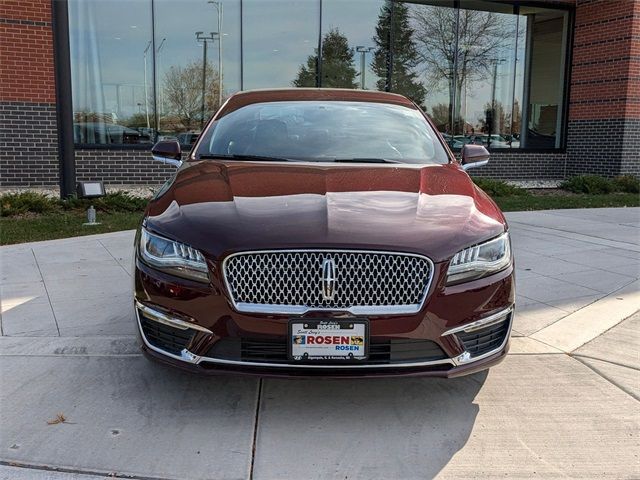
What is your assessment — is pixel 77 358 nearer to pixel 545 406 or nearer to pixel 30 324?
pixel 30 324

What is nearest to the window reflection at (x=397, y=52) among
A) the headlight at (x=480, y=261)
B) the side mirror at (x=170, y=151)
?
the side mirror at (x=170, y=151)

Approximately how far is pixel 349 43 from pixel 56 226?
28.3 ft

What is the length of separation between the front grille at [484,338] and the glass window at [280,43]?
11062 mm

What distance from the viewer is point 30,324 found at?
434cm

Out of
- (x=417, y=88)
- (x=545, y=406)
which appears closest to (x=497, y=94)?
(x=417, y=88)

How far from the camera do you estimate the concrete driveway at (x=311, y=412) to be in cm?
270

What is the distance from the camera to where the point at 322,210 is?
3035mm

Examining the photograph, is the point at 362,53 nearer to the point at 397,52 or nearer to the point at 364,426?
the point at 397,52

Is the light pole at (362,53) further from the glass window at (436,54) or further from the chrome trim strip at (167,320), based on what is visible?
the chrome trim strip at (167,320)

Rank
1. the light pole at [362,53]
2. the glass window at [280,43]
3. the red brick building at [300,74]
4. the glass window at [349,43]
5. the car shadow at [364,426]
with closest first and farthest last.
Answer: the car shadow at [364,426], the red brick building at [300,74], the glass window at [280,43], the glass window at [349,43], the light pole at [362,53]

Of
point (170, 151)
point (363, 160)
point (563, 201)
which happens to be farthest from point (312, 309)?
point (563, 201)

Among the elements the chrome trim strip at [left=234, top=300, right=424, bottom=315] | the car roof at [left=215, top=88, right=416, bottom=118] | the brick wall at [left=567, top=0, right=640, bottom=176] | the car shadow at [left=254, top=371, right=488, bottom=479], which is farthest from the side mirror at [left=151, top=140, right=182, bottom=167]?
the brick wall at [left=567, top=0, right=640, bottom=176]

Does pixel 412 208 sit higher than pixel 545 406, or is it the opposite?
pixel 412 208

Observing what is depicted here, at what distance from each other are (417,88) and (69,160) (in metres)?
8.63
